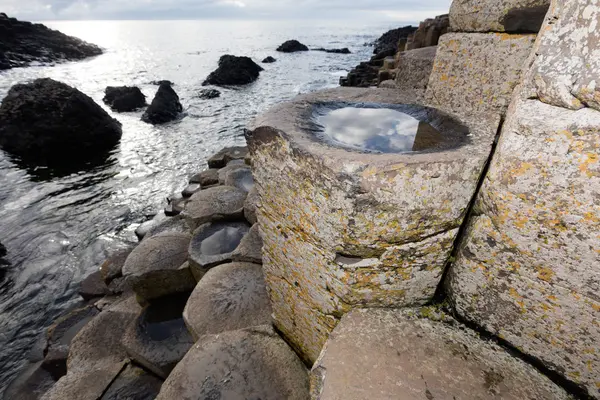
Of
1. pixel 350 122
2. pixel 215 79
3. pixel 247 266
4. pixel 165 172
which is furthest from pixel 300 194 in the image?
pixel 215 79

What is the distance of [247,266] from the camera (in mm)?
3320

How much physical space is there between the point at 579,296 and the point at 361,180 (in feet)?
3.01

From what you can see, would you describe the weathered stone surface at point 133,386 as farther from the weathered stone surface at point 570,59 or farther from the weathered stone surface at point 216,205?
the weathered stone surface at point 570,59

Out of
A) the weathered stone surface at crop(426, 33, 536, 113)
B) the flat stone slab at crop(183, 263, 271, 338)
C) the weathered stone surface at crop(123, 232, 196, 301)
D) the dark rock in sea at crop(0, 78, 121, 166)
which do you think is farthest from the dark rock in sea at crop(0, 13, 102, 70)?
the weathered stone surface at crop(426, 33, 536, 113)

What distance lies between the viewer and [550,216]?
1089 mm

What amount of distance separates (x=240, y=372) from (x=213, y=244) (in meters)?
2.12

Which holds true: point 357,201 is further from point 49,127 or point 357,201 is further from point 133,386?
point 49,127

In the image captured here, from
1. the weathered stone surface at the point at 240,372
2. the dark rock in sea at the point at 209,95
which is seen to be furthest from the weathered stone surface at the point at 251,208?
the dark rock in sea at the point at 209,95

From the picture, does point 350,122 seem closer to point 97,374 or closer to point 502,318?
point 502,318

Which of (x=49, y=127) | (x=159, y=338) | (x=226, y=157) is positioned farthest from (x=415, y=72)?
(x=49, y=127)

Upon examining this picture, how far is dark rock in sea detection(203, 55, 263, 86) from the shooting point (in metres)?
26.3

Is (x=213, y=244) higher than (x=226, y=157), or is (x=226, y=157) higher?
(x=213, y=244)

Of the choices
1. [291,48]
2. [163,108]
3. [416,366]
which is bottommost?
[163,108]

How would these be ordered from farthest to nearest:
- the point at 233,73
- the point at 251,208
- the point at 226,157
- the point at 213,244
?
the point at 233,73 < the point at 226,157 < the point at 251,208 < the point at 213,244
